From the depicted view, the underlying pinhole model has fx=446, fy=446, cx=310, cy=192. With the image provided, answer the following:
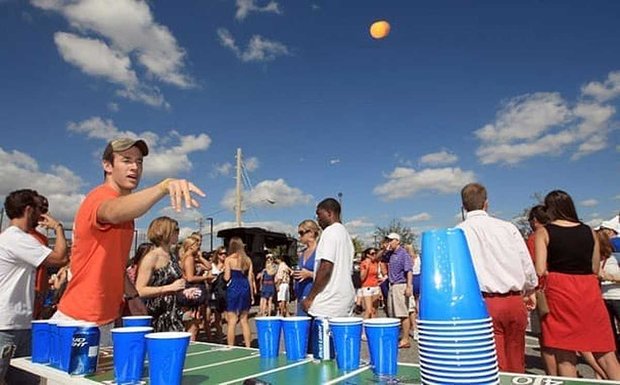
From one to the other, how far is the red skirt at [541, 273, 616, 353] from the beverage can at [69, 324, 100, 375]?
3.05 meters

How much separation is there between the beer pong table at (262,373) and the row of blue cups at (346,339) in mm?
42

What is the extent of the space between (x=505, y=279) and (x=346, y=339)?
1.62 meters

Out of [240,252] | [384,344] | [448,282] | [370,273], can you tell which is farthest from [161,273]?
[370,273]

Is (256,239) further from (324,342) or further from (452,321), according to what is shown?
(452,321)

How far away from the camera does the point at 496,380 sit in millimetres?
1128

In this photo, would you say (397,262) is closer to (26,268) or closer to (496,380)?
(26,268)

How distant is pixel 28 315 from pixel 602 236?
573cm

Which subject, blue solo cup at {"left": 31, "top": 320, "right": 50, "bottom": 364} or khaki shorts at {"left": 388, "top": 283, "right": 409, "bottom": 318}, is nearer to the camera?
blue solo cup at {"left": 31, "top": 320, "right": 50, "bottom": 364}

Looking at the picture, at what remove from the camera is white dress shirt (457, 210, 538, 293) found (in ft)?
9.71

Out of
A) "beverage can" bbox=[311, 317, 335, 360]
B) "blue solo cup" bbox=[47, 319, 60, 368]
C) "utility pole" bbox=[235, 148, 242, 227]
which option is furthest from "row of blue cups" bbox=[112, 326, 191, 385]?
"utility pole" bbox=[235, 148, 242, 227]

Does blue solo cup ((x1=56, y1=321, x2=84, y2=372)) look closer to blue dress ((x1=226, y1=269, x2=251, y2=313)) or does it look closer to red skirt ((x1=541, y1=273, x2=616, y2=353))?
red skirt ((x1=541, y1=273, x2=616, y2=353))

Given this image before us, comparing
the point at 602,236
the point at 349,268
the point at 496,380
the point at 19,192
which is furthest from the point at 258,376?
the point at 602,236

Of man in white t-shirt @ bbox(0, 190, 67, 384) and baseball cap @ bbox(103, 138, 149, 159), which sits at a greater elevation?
baseball cap @ bbox(103, 138, 149, 159)

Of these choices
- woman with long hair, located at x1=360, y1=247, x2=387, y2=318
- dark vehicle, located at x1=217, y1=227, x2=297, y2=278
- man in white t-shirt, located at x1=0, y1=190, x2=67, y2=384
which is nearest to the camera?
man in white t-shirt, located at x1=0, y1=190, x2=67, y2=384
